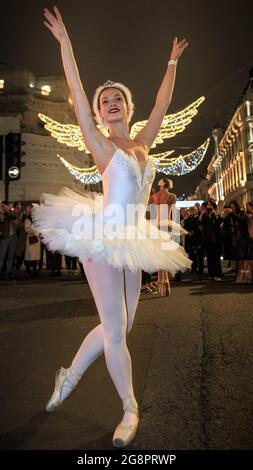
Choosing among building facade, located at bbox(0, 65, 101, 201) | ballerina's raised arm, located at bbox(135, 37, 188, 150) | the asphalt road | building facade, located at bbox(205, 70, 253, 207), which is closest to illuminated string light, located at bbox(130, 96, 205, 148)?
the asphalt road

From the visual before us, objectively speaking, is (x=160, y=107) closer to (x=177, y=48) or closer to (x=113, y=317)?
(x=177, y=48)

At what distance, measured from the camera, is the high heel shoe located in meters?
2.45

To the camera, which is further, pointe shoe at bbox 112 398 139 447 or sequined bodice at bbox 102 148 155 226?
sequined bodice at bbox 102 148 155 226

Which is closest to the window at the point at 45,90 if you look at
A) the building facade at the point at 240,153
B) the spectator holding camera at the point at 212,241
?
the building facade at the point at 240,153

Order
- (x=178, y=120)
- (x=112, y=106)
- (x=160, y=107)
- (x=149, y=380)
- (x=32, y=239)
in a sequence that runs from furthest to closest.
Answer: (x=178, y=120) → (x=32, y=239) → (x=149, y=380) → (x=160, y=107) → (x=112, y=106)

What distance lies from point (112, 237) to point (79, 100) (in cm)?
92

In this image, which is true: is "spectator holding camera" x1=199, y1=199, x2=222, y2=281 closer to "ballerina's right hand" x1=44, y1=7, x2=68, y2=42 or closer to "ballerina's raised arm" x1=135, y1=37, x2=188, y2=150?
"ballerina's raised arm" x1=135, y1=37, x2=188, y2=150

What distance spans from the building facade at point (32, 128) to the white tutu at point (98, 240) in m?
37.7

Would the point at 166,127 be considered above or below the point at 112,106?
above

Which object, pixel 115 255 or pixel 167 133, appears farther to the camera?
pixel 167 133

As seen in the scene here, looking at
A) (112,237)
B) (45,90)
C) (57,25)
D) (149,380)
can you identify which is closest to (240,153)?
(45,90)

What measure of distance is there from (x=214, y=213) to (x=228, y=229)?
0.69 meters

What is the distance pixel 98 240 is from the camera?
2203 millimetres
